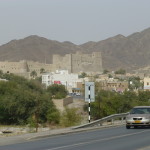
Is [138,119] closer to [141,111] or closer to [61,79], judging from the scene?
[141,111]

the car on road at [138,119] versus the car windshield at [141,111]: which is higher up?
the car windshield at [141,111]

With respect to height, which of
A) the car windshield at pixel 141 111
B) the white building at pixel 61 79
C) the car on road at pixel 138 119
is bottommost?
the car on road at pixel 138 119

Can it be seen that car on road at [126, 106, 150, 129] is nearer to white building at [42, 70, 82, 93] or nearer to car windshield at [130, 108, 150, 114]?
car windshield at [130, 108, 150, 114]

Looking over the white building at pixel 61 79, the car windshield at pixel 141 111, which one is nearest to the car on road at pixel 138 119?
the car windshield at pixel 141 111

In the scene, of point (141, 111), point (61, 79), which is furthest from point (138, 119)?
point (61, 79)

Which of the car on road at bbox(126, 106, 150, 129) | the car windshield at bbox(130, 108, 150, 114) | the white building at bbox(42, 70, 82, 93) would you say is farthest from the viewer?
the white building at bbox(42, 70, 82, 93)

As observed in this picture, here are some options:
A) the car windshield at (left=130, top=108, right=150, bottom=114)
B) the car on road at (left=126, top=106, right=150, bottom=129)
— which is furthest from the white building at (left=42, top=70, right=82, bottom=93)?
the car on road at (left=126, top=106, right=150, bottom=129)

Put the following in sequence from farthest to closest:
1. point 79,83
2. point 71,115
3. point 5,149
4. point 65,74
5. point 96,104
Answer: point 65,74 < point 79,83 < point 96,104 < point 71,115 < point 5,149

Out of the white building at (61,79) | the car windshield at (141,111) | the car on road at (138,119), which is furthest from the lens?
the white building at (61,79)

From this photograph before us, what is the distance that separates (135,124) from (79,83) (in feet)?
439

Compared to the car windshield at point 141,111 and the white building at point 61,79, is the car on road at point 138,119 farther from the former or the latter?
the white building at point 61,79

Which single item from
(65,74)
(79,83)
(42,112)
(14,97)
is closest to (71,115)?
(42,112)

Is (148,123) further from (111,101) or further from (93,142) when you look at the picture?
(111,101)

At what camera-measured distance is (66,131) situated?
25172 millimetres
